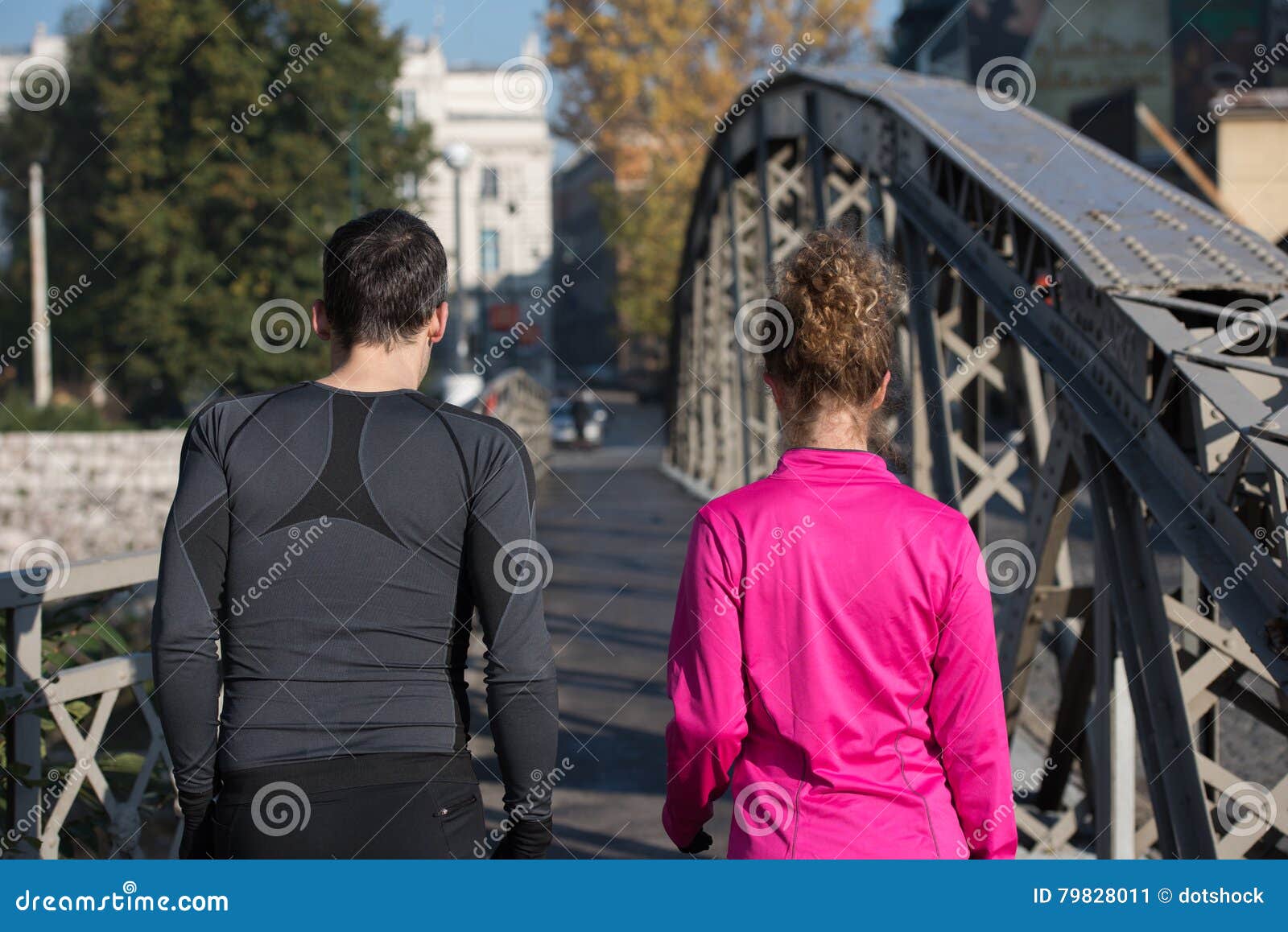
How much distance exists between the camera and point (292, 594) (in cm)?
230

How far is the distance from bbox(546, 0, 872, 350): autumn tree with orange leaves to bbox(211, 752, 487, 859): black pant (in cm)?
3510

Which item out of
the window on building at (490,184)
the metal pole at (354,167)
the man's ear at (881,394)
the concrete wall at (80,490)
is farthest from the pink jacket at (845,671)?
the window on building at (490,184)

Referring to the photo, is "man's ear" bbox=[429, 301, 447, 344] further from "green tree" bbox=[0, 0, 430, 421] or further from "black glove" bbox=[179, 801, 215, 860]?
"green tree" bbox=[0, 0, 430, 421]

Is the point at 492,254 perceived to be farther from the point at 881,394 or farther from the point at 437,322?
the point at 881,394


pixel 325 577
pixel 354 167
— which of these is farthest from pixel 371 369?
pixel 354 167

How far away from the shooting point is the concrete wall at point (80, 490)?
24266mm

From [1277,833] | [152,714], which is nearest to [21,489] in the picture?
[152,714]

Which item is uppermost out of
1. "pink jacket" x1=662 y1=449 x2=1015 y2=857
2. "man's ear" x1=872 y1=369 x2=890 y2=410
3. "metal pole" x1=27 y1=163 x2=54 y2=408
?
"metal pole" x1=27 y1=163 x2=54 y2=408

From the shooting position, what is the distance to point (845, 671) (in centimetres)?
215

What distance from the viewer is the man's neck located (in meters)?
2.43

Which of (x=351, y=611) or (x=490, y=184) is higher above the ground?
(x=490, y=184)

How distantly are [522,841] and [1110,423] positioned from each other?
2734mm

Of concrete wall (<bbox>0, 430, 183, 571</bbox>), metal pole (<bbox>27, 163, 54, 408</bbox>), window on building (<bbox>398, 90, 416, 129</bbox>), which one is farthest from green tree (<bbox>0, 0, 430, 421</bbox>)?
concrete wall (<bbox>0, 430, 183, 571</bbox>)
